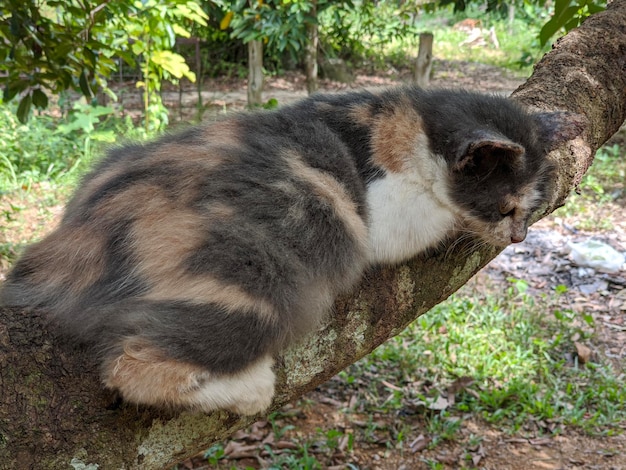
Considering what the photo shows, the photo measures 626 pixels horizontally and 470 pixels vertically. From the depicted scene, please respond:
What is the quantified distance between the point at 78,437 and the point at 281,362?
1.95ft

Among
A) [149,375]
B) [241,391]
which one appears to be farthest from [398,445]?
[149,375]

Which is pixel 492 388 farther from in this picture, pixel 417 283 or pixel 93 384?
pixel 93 384

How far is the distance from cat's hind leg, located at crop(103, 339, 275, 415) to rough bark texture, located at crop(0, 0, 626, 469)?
5 centimetres

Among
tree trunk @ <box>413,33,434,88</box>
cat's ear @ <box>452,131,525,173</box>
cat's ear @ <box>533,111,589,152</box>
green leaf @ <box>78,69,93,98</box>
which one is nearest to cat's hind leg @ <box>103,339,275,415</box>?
cat's ear @ <box>452,131,525,173</box>

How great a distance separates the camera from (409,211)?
2.37 meters

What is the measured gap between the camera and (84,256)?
1.93 metres

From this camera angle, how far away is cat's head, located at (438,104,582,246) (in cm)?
234

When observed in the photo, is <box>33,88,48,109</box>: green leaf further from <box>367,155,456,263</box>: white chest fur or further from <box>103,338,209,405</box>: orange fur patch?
<box>103,338,209,405</box>: orange fur patch

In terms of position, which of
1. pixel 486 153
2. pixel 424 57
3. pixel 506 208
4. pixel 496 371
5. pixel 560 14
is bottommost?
pixel 496 371

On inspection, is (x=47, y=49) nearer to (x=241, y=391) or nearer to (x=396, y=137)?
(x=396, y=137)

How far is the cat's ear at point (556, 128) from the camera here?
2496 millimetres

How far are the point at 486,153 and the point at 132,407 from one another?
145 centimetres

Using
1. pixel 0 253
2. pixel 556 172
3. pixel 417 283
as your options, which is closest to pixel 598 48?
pixel 556 172

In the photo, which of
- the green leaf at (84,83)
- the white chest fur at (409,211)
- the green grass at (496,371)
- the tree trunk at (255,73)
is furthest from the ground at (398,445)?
the tree trunk at (255,73)
